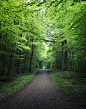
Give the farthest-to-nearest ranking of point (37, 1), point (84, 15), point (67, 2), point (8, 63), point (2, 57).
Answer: point (8, 63) < point (2, 57) < point (84, 15) < point (67, 2) < point (37, 1)

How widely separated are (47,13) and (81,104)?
5.58m

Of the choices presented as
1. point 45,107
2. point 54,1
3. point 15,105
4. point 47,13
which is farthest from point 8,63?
point 54,1

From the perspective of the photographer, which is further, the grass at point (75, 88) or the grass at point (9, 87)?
the grass at point (9, 87)

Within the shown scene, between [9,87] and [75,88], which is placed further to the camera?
[9,87]

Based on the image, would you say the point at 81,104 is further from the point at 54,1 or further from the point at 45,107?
the point at 54,1

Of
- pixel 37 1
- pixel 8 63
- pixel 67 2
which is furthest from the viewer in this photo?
pixel 8 63

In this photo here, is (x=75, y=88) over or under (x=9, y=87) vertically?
over

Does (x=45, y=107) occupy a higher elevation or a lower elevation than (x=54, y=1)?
lower

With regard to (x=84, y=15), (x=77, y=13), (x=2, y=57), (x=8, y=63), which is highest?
(x=77, y=13)

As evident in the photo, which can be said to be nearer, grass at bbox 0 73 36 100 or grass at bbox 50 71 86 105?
grass at bbox 50 71 86 105

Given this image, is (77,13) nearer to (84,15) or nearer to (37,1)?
(84,15)

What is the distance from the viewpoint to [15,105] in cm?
329

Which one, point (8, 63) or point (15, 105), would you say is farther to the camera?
point (8, 63)

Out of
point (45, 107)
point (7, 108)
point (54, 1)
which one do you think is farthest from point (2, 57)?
point (54, 1)
